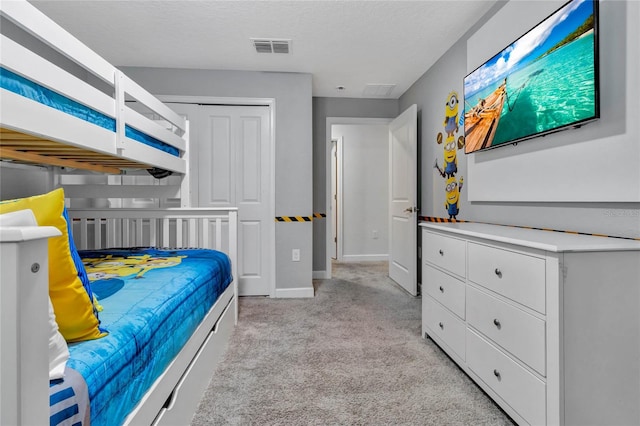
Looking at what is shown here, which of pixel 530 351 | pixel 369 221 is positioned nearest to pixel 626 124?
pixel 530 351

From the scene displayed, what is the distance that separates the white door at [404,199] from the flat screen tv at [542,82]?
115 centimetres

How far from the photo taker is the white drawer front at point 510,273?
1243 millimetres

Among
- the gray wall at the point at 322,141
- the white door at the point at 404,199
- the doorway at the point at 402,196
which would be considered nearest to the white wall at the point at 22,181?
the gray wall at the point at 322,141

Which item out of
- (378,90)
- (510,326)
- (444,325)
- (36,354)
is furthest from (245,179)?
(36,354)

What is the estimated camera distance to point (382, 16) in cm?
243

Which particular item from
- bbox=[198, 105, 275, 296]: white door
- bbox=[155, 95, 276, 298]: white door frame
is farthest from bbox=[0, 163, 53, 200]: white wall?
bbox=[155, 95, 276, 298]: white door frame

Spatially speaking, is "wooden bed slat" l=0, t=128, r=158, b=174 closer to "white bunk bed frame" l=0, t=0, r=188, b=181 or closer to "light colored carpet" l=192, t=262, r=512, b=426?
"white bunk bed frame" l=0, t=0, r=188, b=181

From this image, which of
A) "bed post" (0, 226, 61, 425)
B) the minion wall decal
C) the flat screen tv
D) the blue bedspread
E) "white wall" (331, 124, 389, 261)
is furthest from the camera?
"white wall" (331, 124, 389, 261)

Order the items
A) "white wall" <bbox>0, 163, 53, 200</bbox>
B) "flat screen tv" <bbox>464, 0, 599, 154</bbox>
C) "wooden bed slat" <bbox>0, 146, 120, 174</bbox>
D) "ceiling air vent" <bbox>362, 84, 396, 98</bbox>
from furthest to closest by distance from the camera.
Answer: "ceiling air vent" <bbox>362, 84, 396, 98</bbox>
"white wall" <bbox>0, 163, 53, 200</bbox>
"wooden bed slat" <bbox>0, 146, 120, 174</bbox>
"flat screen tv" <bbox>464, 0, 599, 154</bbox>

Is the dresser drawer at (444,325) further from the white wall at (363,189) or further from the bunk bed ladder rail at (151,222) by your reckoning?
the white wall at (363,189)

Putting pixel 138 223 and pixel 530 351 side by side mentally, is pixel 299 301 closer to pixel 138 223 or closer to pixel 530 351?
pixel 138 223

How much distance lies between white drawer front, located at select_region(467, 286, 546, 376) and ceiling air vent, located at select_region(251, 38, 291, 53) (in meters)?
2.37

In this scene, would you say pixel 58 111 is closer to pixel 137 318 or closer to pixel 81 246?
pixel 137 318

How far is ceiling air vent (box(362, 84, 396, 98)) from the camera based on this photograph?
12.7 ft
